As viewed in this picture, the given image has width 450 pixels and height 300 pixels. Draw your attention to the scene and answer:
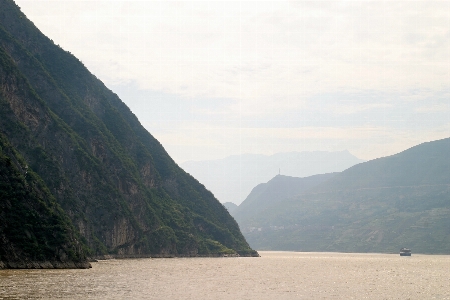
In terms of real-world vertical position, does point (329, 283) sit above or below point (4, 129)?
below

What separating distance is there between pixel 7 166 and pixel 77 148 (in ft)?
218

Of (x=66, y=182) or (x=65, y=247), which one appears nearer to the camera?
(x=65, y=247)

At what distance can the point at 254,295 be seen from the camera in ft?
283

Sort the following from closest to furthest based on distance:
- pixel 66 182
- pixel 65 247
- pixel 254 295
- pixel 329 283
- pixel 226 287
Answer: pixel 254 295, pixel 226 287, pixel 329 283, pixel 65 247, pixel 66 182

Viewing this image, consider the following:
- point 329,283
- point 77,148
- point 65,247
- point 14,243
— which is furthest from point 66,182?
point 329,283

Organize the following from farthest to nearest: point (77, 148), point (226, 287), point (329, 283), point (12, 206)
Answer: point (77, 148) → point (12, 206) → point (329, 283) → point (226, 287)

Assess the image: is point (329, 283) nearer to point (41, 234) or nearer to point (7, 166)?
point (41, 234)

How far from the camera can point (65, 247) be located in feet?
438

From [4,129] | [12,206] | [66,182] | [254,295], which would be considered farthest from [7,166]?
[254,295]

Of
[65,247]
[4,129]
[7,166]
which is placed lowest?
[65,247]

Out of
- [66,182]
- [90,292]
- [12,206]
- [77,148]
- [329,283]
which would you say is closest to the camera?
[90,292]

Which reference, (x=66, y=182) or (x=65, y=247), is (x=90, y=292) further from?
(x=66, y=182)

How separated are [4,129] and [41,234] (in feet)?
152

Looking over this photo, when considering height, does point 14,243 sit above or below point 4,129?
below
